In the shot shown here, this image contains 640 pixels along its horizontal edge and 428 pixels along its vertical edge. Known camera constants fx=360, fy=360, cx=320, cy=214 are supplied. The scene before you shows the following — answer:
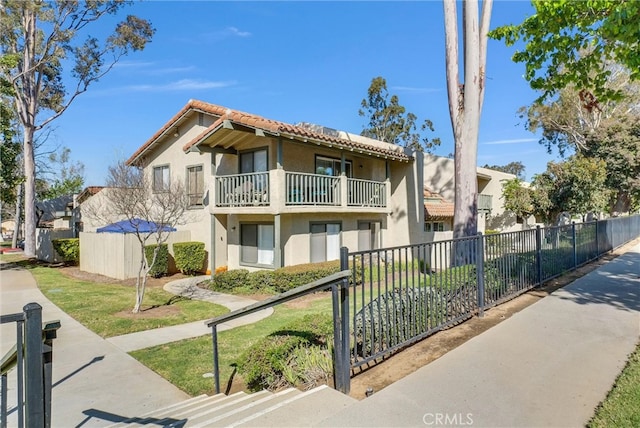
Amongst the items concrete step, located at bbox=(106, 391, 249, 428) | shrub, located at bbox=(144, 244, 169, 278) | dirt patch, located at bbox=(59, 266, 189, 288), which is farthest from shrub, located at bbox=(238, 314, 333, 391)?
shrub, located at bbox=(144, 244, 169, 278)

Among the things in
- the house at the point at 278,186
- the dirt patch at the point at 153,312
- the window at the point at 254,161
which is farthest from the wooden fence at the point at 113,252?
the dirt patch at the point at 153,312

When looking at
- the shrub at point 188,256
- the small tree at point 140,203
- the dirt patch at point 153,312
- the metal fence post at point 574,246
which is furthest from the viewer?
the shrub at point 188,256

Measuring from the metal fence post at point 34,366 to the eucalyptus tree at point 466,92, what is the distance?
11.8 m

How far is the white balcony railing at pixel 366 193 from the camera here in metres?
15.5

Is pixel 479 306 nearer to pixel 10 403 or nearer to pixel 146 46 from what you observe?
pixel 10 403

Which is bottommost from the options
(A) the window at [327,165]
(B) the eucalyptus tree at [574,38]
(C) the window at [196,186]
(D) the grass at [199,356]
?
(D) the grass at [199,356]

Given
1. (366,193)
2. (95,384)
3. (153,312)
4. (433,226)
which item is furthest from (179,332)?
(433,226)

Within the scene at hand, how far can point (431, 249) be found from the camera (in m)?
5.57

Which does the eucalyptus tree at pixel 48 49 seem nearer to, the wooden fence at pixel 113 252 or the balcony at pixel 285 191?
the wooden fence at pixel 113 252

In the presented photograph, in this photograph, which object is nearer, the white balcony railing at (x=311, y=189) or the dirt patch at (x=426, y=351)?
the dirt patch at (x=426, y=351)

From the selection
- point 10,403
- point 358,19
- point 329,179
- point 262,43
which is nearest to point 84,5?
point 262,43

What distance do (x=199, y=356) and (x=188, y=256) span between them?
1000 centimetres

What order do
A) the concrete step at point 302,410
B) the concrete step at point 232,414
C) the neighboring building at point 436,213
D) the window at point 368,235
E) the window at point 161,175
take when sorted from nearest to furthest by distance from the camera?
the concrete step at point 302,410
the concrete step at point 232,414
the window at point 368,235
the window at point 161,175
the neighboring building at point 436,213

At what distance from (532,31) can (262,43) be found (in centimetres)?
1251
